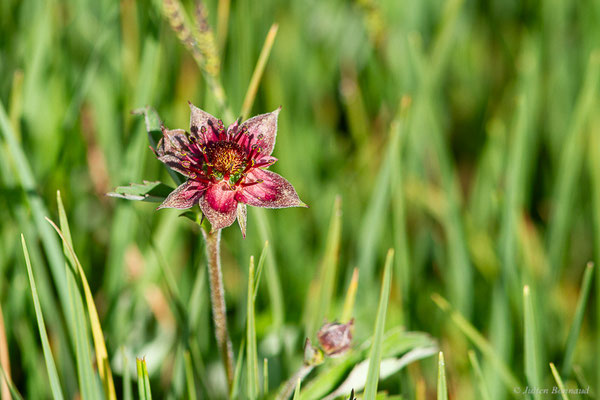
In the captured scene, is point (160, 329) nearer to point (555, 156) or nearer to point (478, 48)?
point (555, 156)

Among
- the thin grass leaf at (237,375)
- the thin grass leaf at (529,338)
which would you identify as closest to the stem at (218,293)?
the thin grass leaf at (237,375)

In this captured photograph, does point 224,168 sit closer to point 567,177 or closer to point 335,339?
point 335,339

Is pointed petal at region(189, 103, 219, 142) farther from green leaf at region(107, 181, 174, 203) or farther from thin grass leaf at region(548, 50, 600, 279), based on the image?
thin grass leaf at region(548, 50, 600, 279)

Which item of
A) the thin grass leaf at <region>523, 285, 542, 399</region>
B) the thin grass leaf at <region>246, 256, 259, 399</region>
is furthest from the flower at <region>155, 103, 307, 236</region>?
the thin grass leaf at <region>523, 285, 542, 399</region>

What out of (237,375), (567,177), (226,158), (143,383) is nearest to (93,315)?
(143,383)

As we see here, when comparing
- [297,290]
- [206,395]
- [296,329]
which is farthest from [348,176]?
[206,395]

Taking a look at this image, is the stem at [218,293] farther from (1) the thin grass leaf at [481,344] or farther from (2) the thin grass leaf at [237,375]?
(1) the thin grass leaf at [481,344]
